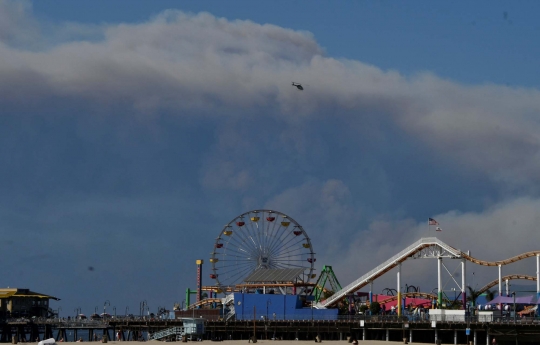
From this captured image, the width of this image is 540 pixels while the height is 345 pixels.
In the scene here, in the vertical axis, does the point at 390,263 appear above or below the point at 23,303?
above

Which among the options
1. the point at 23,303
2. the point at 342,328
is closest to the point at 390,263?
the point at 342,328

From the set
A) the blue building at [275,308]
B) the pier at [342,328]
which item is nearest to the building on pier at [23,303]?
the pier at [342,328]

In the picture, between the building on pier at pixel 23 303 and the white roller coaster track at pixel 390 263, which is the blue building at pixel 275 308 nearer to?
the white roller coaster track at pixel 390 263

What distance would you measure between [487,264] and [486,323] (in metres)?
15.5

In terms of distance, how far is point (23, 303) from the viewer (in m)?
128

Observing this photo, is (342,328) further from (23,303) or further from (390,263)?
(23,303)

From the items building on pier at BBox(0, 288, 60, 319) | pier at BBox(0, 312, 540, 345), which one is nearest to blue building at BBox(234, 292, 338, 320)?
pier at BBox(0, 312, 540, 345)

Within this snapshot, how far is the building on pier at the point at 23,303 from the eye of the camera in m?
126

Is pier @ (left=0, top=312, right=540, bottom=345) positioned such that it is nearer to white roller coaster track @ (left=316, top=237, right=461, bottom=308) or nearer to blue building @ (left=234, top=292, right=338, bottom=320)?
blue building @ (left=234, top=292, right=338, bottom=320)

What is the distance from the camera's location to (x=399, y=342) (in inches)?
3531

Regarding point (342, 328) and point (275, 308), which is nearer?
point (342, 328)

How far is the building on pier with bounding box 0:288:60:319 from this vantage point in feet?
413

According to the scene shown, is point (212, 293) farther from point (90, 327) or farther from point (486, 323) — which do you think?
point (486, 323)

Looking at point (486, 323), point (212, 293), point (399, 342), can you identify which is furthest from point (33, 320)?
point (486, 323)
